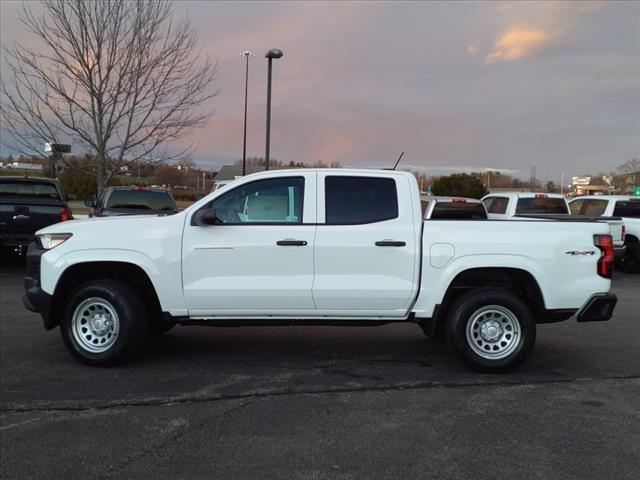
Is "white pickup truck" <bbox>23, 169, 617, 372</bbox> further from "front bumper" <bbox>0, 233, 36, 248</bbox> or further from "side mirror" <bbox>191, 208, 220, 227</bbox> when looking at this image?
"front bumper" <bbox>0, 233, 36, 248</bbox>

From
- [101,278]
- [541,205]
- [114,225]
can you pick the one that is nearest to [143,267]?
[114,225]

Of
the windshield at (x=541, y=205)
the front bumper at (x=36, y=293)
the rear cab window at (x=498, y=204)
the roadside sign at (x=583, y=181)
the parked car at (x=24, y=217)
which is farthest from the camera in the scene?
the roadside sign at (x=583, y=181)

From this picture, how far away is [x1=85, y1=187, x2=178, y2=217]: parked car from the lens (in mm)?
12273

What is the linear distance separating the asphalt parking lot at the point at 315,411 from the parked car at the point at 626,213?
8275 millimetres

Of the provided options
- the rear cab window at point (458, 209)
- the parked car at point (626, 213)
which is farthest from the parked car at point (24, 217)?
the parked car at point (626, 213)

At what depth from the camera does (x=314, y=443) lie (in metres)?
4.21

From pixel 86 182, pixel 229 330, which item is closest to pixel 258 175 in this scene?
pixel 229 330

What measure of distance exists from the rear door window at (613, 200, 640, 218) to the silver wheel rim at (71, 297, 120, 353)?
514 inches

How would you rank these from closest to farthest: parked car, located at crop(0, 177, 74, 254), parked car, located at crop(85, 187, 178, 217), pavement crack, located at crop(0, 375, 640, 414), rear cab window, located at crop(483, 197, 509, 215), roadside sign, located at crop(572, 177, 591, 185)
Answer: pavement crack, located at crop(0, 375, 640, 414) → parked car, located at crop(0, 177, 74, 254) → parked car, located at crop(85, 187, 178, 217) → rear cab window, located at crop(483, 197, 509, 215) → roadside sign, located at crop(572, 177, 591, 185)

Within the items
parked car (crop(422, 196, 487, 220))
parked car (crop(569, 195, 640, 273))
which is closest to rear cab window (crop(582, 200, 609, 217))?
parked car (crop(569, 195, 640, 273))

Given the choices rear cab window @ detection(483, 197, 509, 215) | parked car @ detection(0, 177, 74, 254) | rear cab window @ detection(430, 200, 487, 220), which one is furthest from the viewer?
rear cab window @ detection(483, 197, 509, 215)

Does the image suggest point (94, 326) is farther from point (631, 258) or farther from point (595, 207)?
point (595, 207)

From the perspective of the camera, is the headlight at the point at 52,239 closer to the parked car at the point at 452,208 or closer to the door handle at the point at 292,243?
the door handle at the point at 292,243

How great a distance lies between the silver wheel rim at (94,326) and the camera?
19.6ft
